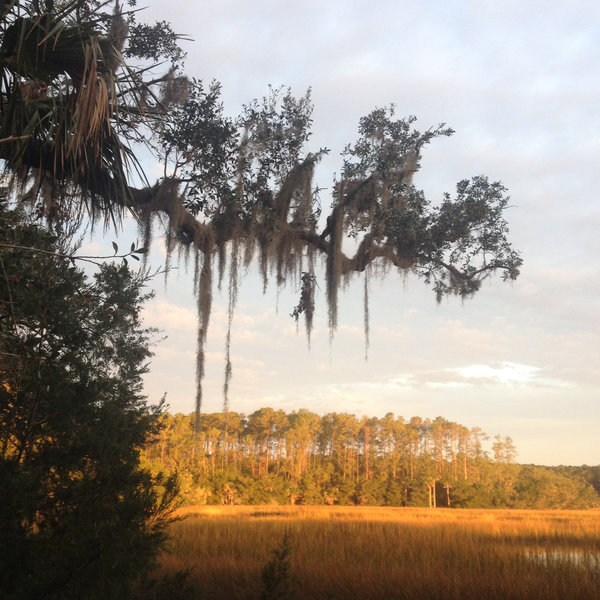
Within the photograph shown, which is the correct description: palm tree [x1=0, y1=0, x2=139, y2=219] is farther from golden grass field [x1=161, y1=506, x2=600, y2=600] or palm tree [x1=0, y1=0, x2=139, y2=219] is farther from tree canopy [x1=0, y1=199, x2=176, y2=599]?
golden grass field [x1=161, y1=506, x2=600, y2=600]

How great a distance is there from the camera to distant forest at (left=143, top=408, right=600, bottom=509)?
166 feet

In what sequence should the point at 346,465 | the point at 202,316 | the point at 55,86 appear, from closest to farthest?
the point at 55,86 < the point at 202,316 < the point at 346,465

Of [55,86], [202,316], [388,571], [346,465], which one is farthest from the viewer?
[346,465]

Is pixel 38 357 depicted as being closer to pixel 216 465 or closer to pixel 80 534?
pixel 80 534

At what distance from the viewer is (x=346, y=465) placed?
2347 inches

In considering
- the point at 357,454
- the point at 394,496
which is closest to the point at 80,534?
the point at 394,496

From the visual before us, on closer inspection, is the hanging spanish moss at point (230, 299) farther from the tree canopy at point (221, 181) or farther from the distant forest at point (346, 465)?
the distant forest at point (346, 465)

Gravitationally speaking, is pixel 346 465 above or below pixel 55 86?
below

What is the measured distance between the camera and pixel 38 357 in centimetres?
382

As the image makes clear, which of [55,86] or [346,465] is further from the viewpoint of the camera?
[346,465]

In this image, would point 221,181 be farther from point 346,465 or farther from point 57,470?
point 346,465

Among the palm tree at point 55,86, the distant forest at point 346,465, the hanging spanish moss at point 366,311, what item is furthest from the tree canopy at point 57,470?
the distant forest at point 346,465

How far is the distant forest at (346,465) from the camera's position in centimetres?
5062

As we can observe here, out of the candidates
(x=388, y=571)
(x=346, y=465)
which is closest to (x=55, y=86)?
(x=388, y=571)
